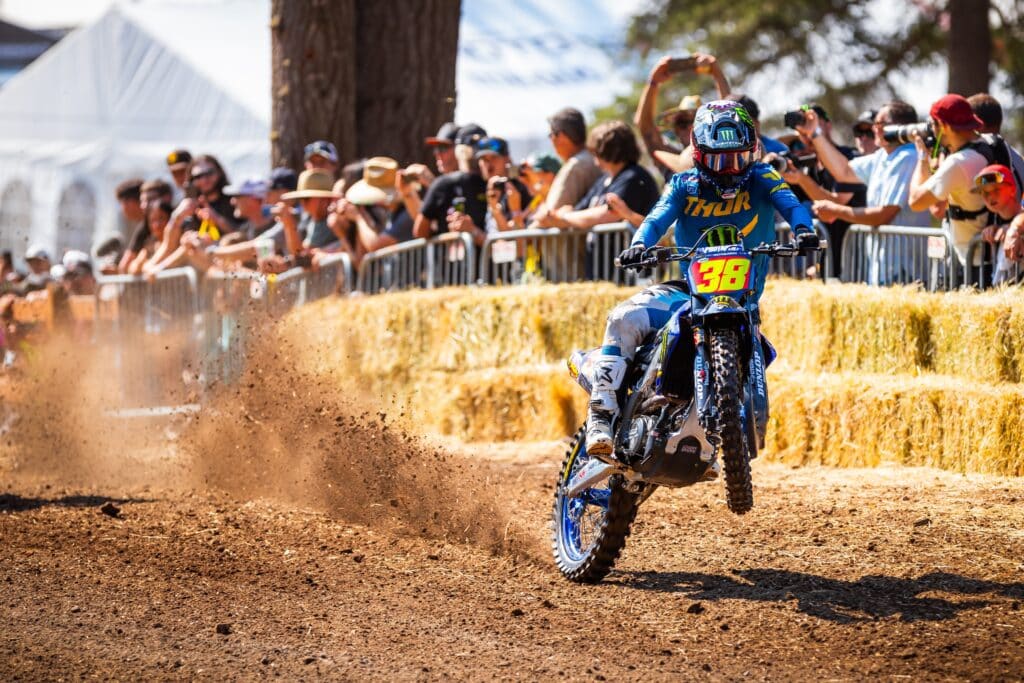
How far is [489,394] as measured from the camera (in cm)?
1231

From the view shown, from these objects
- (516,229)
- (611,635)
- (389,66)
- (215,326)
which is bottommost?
(611,635)

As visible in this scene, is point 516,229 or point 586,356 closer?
point 586,356

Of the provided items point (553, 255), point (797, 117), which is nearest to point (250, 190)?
point (553, 255)

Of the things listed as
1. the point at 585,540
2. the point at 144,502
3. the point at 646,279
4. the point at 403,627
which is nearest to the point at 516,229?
the point at 646,279

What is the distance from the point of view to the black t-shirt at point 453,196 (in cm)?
1298

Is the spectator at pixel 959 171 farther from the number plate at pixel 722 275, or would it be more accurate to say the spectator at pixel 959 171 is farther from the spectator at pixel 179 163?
the spectator at pixel 179 163

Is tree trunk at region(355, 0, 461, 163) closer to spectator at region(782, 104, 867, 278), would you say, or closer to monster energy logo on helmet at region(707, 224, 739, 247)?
spectator at region(782, 104, 867, 278)

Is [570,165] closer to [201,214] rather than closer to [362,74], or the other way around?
[201,214]

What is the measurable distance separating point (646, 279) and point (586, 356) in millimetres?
4486

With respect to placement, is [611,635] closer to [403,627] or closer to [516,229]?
[403,627]

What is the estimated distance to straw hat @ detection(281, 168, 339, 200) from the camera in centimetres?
1427

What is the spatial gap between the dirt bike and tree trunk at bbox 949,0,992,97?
42.9 ft

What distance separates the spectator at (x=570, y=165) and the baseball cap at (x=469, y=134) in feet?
3.55

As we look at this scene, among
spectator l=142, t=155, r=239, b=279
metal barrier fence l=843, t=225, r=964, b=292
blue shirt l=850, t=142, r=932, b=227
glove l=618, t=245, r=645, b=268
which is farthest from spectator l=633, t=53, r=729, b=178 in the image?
spectator l=142, t=155, r=239, b=279
